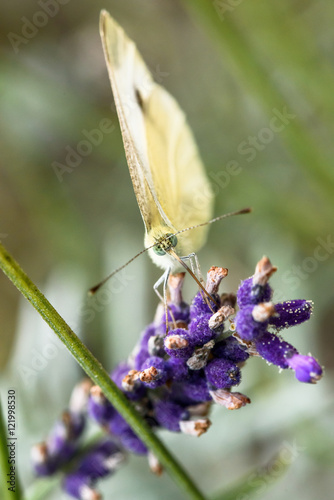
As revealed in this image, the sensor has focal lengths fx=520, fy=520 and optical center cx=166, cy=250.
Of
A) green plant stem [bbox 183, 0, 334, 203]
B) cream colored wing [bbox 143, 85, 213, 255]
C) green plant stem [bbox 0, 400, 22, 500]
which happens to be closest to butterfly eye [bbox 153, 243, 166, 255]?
cream colored wing [bbox 143, 85, 213, 255]

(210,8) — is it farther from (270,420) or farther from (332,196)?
(270,420)

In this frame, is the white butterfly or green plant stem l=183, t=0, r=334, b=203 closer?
the white butterfly

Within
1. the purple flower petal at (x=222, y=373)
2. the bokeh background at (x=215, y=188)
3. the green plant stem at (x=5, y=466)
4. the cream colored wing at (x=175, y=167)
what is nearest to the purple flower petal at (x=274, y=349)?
the purple flower petal at (x=222, y=373)

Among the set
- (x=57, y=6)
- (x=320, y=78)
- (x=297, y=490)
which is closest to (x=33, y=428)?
(x=297, y=490)

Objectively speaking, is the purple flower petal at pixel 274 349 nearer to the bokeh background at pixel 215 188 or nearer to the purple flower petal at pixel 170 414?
the purple flower petal at pixel 170 414

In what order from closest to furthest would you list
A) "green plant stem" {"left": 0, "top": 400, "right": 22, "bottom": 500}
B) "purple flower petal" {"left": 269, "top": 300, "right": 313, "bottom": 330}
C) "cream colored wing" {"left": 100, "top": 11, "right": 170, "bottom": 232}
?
"purple flower petal" {"left": 269, "top": 300, "right": 313, "bottom": 330} → "green plant stem" {"left": 0, "top": 400, "right": 22, "bottom": 500} → "cream colored wing" {"left": 100, "top": 11, "right": 170, "bottom": 232}

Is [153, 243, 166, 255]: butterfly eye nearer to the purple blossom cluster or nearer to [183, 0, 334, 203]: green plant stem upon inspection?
the purple blossom cluster
